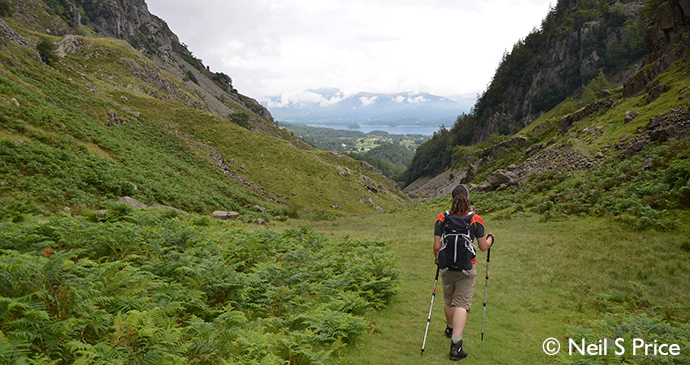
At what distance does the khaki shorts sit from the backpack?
22 centimetres

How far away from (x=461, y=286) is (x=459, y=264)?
1.79ft

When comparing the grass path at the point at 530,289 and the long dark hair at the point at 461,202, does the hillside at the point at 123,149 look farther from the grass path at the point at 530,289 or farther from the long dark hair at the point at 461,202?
the long dark hair at the point at 461,202

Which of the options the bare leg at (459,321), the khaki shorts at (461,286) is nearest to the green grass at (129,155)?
the khaki shorts at (461,286)

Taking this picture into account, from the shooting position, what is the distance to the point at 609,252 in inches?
537

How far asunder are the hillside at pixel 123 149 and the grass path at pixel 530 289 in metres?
13.5

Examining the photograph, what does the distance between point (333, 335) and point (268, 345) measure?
176 centimetres

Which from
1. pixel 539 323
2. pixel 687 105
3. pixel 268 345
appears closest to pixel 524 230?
pixel 539 323

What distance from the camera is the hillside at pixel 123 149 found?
55.5 ft

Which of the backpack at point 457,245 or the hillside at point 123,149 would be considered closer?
the backpack at point 457,245

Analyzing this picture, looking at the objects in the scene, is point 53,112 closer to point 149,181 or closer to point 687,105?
point 149,181

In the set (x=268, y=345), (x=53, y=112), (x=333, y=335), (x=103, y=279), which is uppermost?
(x=53, y=112)

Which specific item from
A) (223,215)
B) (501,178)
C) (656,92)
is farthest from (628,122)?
(223,215)

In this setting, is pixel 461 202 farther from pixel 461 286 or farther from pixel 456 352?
pixel 456 352

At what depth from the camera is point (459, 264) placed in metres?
6.51
